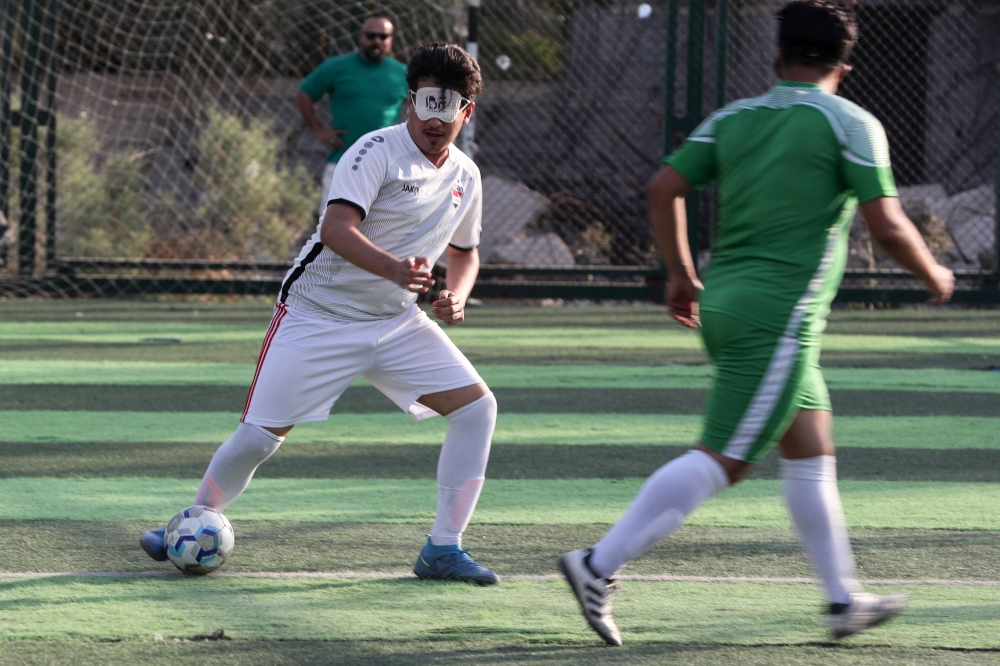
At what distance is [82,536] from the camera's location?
4227mm

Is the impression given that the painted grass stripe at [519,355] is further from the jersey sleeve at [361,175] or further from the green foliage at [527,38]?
the green foliage at [527,38]

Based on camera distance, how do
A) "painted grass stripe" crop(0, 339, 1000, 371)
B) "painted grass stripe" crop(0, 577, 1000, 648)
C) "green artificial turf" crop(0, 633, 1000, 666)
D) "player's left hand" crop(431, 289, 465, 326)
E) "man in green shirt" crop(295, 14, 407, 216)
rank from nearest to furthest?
"green artificial turf" crop(0, 633, 1000, 666), "painted grass stripe" crop(0, 577, 1000, 648), "player's left hand" crop(431, 289, 465, 326), "painted grass stripe" crop(0, 339, 1000, 371), "man in green shirt" crop(295, 14, 407, 216)

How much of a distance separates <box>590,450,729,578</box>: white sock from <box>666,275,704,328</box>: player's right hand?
1.46 ft

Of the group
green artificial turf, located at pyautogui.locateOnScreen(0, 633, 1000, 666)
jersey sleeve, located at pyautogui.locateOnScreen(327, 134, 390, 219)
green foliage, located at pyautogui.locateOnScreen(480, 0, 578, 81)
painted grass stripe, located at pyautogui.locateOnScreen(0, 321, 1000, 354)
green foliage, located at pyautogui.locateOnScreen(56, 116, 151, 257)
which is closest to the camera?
green artificial turf, located at pyautogui.locateOnScreen(0, 633, 1000, 666)

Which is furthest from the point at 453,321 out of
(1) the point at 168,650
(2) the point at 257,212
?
(2) the point at 257,212

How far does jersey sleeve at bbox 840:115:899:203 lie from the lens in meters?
3.04

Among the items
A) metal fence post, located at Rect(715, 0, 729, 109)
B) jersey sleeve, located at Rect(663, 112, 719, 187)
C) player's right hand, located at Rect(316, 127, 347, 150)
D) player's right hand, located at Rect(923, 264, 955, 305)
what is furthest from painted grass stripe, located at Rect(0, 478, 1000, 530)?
metal fence post, located at Rect(715, 0, 729, 109)

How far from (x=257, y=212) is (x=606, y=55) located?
15.0 feet

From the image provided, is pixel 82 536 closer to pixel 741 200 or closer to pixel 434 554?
pixel 434 554

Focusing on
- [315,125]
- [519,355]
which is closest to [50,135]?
[315,125]

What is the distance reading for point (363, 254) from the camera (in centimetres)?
347

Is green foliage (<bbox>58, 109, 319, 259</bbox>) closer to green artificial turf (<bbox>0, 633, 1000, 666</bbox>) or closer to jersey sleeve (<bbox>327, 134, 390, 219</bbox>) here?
jersey sleeve (<bbox>327, 134, 390, 219</bbox>)

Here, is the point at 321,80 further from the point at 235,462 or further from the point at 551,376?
the point at 235,462

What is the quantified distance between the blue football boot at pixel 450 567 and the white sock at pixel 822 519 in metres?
0.99
